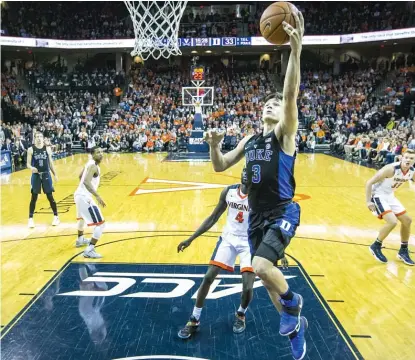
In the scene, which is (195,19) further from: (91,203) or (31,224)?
(91,203)

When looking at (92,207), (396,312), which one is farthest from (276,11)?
(92,207)

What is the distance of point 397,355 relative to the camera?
349cm

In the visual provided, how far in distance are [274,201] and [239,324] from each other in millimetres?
1440

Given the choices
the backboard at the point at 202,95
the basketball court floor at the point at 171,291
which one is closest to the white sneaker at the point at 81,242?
the basketball court floor at the point at 171,291

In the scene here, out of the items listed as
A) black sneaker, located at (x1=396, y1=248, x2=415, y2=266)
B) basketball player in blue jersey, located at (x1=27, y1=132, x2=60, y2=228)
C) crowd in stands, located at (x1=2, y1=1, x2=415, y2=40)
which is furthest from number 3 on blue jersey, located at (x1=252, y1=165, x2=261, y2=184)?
crowd in stands, located at (x1=2, y1=1, x2=415, y2=40)

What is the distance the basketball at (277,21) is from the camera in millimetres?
3016

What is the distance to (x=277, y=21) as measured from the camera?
3086 millimetres

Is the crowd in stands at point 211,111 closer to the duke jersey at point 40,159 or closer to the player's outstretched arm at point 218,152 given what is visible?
the duke jersey at point 40,159

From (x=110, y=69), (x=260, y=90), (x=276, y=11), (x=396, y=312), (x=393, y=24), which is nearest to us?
(x=276, y=11)

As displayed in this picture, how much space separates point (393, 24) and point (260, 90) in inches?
346

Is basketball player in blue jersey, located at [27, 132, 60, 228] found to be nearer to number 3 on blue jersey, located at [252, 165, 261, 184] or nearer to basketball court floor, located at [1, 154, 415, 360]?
basketball court floor, located at [1, 154, 415, 360]

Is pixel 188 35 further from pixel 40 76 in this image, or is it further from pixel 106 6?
pixel 40 76

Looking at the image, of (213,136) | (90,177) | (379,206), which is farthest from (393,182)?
(90,177)

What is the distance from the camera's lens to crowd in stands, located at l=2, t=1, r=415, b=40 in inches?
1081
